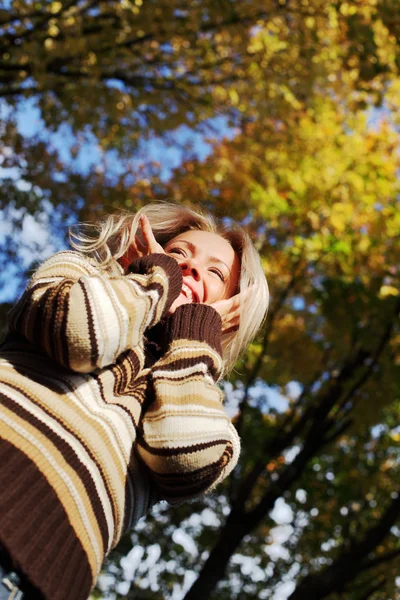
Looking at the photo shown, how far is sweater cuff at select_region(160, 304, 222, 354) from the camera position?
2070mm

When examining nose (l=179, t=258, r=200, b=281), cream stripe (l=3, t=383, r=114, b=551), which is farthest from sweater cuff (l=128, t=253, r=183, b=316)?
cream stripe (l=3, t=383, r=114, b=551)

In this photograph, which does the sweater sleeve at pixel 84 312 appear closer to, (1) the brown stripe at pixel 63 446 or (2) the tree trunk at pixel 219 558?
(1) the brown stripe at pixel 63 446

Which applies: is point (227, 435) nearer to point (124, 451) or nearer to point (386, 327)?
point (124, 451)

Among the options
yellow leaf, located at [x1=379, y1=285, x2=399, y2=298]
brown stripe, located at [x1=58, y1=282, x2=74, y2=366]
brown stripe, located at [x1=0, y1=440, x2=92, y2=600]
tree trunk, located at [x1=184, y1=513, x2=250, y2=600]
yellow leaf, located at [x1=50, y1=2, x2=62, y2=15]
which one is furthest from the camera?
yellow leaf, located at [x1=379, y1=285, x2=399, y2=298]

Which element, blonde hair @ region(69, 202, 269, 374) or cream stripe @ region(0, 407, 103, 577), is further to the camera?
blonde hair @ region(69, 202, 269, 374)

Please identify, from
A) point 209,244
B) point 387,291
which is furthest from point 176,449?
point 387,291

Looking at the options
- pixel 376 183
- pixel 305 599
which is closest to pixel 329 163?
pixel 376 183

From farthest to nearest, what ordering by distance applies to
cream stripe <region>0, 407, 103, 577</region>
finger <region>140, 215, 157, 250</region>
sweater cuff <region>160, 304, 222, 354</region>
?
1. finger <region>140, 215, 157, 250</region>
2. sweater cuff <region>160, 304, 222, 354</region>
3. cream stripe <region>0, 407, 103, 577</region>

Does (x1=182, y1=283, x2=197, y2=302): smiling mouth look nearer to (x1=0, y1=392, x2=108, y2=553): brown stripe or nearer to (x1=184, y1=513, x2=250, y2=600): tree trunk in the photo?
(x1=0, y1=392, x2=108, y2=553): brown stripe

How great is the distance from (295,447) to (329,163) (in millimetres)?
4531

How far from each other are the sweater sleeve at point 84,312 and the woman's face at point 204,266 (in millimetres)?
364

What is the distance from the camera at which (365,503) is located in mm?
10727

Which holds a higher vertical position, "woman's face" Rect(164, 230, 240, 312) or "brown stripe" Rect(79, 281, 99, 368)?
"brown stripe" Rect(79, 281, 99, 368)

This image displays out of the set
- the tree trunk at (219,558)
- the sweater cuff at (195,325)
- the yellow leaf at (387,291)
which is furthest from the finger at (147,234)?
the tree trunk at (219,558)
